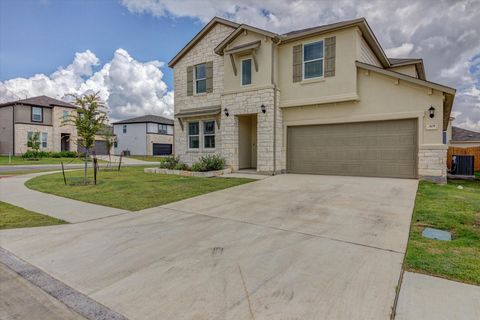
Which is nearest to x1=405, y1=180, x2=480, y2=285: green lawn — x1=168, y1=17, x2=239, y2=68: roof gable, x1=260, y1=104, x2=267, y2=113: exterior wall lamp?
x1=260, y1=104, x2=267, y2=113: exterior wall lamp

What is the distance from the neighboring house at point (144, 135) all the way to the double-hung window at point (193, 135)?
26.7 meters

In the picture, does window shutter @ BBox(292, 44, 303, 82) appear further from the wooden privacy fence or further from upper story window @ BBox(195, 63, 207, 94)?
the wooden privacy fence

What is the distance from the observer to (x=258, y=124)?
1290cm

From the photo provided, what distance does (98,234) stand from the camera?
15.7 ft

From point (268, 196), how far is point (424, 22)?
556 inches

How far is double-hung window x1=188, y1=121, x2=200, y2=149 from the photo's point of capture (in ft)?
51.1

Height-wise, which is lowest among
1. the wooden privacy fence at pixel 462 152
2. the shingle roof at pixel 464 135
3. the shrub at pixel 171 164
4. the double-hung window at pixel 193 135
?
the shrub at pixel 171 164

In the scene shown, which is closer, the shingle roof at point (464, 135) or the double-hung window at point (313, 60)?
the double-hung window at point (313, 60)

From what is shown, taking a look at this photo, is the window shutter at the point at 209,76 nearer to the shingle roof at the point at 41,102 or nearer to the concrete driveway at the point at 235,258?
the concrete driveway at the point at 235,258

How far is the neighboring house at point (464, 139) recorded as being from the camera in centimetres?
2752

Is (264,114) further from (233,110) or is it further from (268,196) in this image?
(268,196)

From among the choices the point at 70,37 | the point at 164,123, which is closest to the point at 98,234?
the point at 70,37

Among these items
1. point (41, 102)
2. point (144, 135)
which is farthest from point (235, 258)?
point (144, 135)

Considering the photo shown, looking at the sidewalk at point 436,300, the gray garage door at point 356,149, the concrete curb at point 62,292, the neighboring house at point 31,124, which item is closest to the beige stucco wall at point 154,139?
the neighboring house at point 31,124
